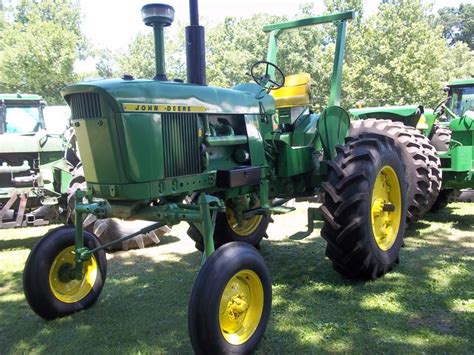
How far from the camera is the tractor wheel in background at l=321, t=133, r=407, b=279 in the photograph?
3.96 metres

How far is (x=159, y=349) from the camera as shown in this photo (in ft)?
10.1

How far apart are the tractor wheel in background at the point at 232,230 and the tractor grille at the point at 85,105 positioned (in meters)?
1.91

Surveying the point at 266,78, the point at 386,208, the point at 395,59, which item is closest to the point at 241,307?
the point at 386,208

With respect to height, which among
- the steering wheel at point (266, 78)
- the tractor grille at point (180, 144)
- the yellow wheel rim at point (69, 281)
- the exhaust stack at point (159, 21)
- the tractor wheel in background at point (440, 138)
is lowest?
the yellow wheel rim at point (69, 281)

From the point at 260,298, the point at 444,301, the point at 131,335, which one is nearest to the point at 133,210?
the point at 131,335

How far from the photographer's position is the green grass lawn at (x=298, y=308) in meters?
3.11

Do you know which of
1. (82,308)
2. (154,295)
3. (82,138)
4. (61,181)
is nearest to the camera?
(82,138)

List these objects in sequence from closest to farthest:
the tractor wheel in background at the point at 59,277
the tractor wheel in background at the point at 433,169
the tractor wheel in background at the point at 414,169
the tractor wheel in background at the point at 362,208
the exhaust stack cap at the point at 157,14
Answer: the exhaust stack cap at the point at 157,14, the tractor wheel in background at the point at 59,277, the tractor wheel in background at the point at 362,208, the tractor wheel in background at the point at 414,169, the tractor wheel in background at the point at 433,169

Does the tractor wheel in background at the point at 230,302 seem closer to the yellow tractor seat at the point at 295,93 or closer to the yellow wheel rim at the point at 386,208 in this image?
the yellow wheel rim at the point at 386,208

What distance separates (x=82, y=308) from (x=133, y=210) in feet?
3.57

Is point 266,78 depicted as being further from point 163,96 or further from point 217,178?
point 163,96

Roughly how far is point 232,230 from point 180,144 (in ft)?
6.10

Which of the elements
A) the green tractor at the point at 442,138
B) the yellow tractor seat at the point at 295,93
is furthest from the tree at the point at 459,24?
the yellow tractor seat at the point at 295,93

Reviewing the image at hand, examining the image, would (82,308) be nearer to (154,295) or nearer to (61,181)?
(154,295)
